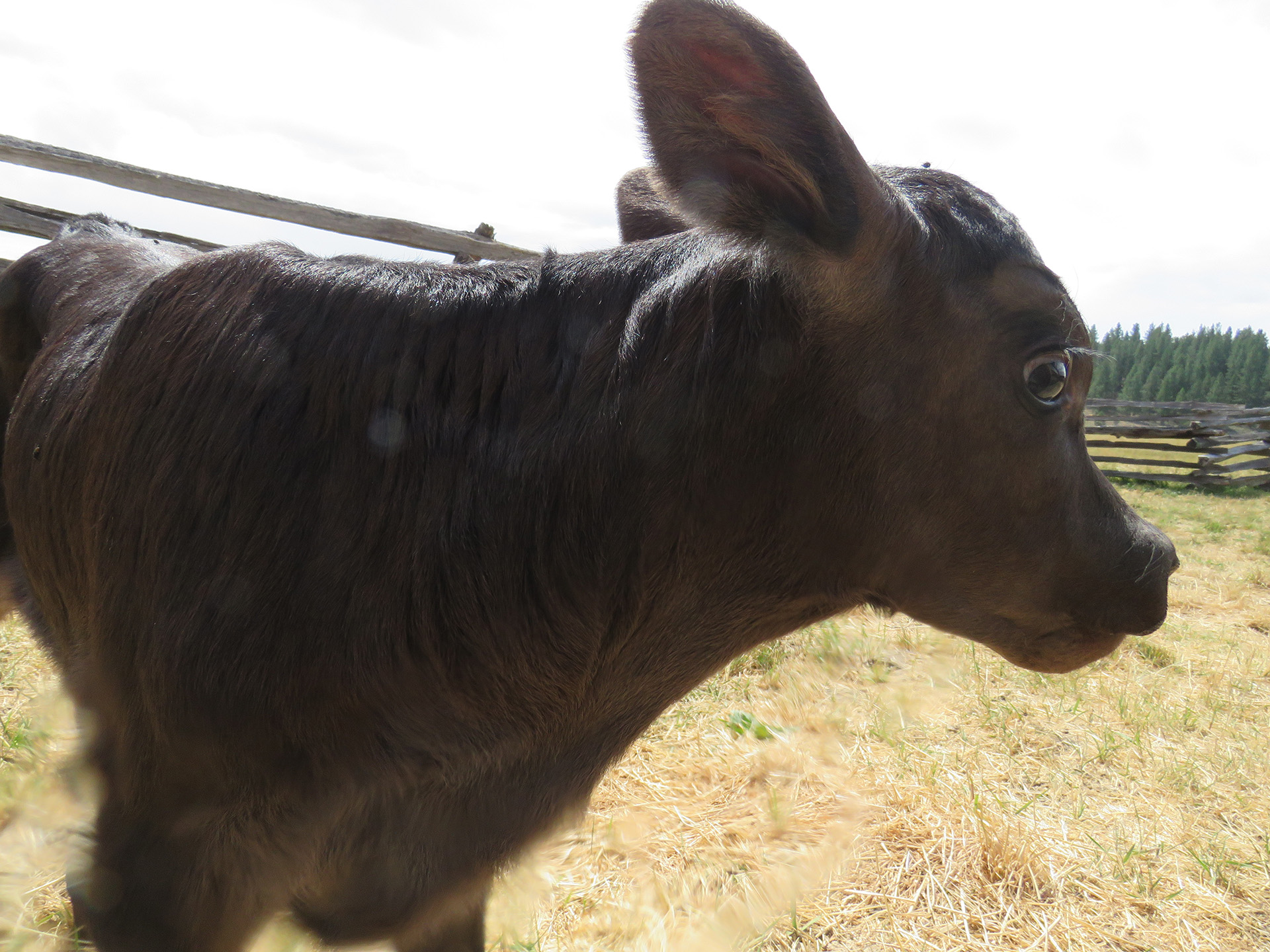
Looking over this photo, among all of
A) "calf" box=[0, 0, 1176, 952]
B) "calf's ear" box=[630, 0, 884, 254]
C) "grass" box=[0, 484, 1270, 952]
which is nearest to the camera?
"calf's ear" box=[630, 0, 884, 254]

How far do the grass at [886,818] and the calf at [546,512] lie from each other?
19.2 inches

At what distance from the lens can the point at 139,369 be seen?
1.95 m

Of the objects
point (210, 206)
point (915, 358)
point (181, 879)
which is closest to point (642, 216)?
point (915, 358)

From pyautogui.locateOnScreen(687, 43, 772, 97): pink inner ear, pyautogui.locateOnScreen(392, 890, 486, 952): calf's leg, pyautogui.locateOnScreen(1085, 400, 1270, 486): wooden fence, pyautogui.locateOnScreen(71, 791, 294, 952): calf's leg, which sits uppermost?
pyautogui.locateOnScreen(687, 43, 772, 97): pink inner ear

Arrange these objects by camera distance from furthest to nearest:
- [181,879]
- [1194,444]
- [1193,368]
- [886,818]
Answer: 1. [1193,368]
2. [1194,444]
3. [886,818]
4. [181,879]

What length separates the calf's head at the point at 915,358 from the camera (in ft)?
4.91

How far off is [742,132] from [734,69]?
11cm

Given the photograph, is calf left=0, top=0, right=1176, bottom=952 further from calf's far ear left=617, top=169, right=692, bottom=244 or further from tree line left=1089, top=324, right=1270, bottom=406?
tree line left=1089, top=324, right=1270, bottom=406

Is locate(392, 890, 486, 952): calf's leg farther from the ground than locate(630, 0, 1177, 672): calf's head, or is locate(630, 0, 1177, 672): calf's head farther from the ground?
locate(630, 0, 1177, 672): calf's head

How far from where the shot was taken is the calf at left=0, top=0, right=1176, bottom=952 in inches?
61.8

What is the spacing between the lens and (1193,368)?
6762cm

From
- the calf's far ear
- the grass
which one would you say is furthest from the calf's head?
the grass

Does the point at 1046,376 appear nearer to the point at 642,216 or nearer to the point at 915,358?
the point at 915,358

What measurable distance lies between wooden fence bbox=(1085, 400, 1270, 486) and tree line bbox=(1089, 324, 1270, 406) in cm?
4184
